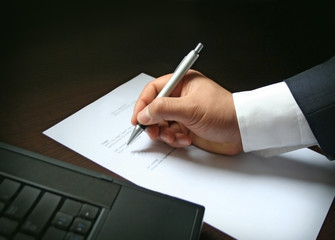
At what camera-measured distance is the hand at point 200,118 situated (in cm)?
42

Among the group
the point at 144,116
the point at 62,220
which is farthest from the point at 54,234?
the point at 144,116

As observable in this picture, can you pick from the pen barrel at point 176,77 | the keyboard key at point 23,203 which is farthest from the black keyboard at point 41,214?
the pen barrel at point 176,77

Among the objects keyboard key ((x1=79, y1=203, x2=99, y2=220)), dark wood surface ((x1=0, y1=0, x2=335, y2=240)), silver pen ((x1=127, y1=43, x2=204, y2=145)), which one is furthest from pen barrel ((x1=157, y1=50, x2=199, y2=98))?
Answer: keyboard key ((x1=79, y1=203, x2=99, y2=220))

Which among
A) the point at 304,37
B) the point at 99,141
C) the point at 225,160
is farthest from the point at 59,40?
the point at 304,37

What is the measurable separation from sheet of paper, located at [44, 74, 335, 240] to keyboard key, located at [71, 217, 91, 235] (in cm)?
11

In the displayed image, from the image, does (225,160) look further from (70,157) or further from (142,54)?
(142,54)

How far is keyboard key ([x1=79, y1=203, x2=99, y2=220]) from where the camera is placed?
257 mm

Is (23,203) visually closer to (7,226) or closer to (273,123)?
(7,226)

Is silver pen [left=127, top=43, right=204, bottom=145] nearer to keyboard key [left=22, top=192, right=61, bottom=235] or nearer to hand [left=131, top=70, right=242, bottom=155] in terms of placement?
hand [left=131, top=70, right=242, bottom=155]

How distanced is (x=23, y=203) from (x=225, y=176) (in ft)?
0.78

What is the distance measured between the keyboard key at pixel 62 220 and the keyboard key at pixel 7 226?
0.03 meters

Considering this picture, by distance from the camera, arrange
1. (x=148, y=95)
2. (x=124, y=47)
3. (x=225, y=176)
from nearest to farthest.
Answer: (x=225, y=176), (x=148, y=95), (x=124, y=47)

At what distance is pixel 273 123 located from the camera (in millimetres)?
417

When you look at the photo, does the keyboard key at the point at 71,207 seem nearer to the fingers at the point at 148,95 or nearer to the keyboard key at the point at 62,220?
the keyboard key at the point at 62,220
